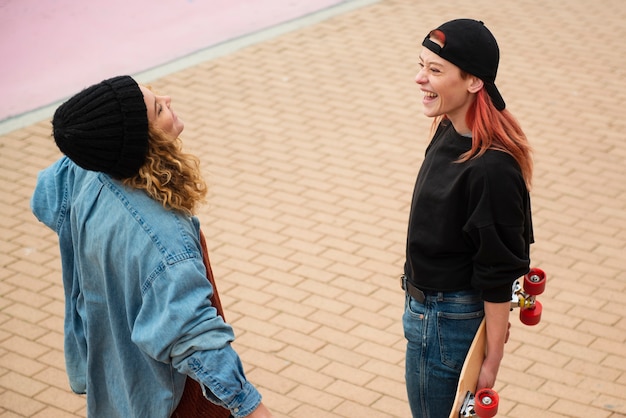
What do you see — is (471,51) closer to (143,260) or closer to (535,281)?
(535,281)

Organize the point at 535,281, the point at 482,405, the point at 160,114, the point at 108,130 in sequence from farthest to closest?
the point at 535,281 → the point at 482,405 → the point at 160,114 → the point at 108,130

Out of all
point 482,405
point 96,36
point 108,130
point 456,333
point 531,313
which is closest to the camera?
point 108,130

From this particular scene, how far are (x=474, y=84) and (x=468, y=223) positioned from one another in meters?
0.43

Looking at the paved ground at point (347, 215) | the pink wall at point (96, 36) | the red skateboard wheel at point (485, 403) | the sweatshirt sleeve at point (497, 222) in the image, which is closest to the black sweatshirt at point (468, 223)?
the sweatshirt sleeve at point (497, 222)

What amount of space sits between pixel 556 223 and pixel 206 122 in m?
2.80

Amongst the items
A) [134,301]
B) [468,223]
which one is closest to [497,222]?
[468,223]

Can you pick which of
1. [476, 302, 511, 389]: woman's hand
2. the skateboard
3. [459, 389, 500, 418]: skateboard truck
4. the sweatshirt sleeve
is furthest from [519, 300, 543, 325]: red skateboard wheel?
[459, 389, 500, 418]: skateboard truck

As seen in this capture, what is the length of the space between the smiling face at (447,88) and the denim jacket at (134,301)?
84cm

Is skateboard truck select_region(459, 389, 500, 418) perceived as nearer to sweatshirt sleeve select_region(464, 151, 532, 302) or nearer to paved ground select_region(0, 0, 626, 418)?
sweatshirt sleeve select_region(464, 151, 532, 302)

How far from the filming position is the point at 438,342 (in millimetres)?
3031

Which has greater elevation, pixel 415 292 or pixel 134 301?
pixel 134 301

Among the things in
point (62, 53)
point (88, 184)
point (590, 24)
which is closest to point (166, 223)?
point (88, 184)

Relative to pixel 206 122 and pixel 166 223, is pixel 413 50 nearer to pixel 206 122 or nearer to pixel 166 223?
pixel 206 122

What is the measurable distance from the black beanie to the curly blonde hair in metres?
0.03
